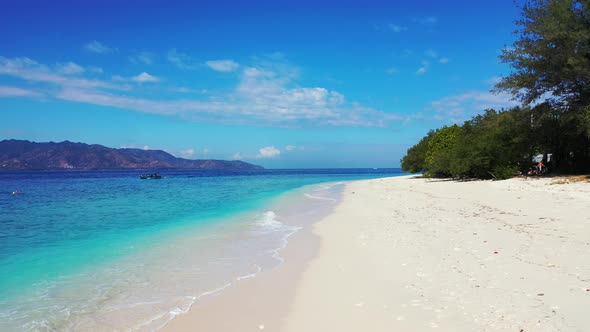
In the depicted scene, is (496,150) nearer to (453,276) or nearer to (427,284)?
(453,276)

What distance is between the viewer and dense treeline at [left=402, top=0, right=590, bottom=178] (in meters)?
20.7

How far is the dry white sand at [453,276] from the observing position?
448cm

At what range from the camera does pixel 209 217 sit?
1722cm

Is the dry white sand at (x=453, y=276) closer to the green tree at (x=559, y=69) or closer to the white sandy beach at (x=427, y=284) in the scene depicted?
the white sandy beach at (x=427, y=284)

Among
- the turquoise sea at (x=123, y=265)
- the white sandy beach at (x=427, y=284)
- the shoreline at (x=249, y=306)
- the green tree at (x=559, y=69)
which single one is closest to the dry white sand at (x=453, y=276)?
the white sandy beach at (x=427, y=284)

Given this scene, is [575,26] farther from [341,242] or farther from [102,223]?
[102,223]

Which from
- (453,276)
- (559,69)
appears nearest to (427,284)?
(453,276)

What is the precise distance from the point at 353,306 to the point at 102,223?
13689 millimetres

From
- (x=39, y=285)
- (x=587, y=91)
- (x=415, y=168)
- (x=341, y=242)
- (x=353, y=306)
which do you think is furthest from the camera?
(x=415, y=168)

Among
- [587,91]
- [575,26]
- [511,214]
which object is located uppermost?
[575,26]

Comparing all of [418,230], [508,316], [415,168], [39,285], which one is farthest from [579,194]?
[415,168]

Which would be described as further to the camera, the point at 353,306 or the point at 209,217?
the point at 209,217

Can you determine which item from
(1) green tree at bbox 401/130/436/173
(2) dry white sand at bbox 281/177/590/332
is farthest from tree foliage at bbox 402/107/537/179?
(2) dry white sand at bbox 281/177/590/332

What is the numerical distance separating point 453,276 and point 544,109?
2342 centimetres
